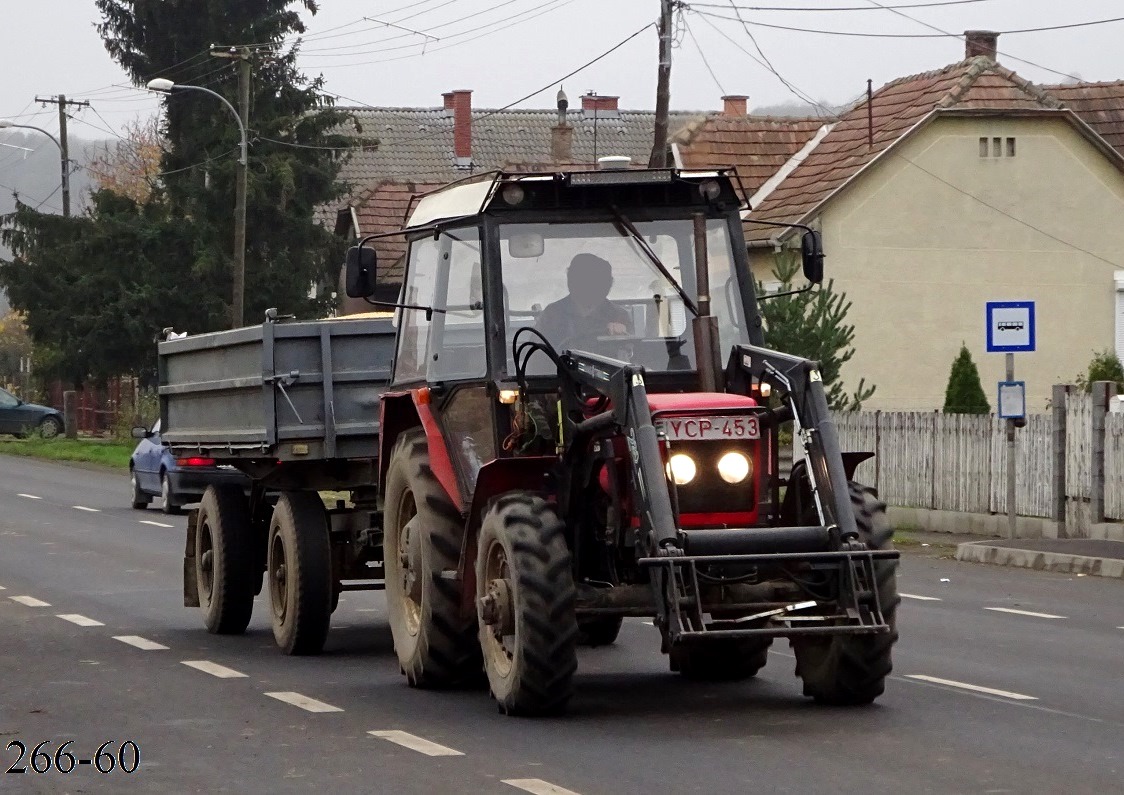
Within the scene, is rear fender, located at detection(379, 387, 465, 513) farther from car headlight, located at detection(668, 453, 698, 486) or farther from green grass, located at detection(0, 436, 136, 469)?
green grass, located at detection(0, 436, 136, 469)

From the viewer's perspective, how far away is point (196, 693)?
11500mm

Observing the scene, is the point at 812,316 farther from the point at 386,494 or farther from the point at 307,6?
the point at 307,6

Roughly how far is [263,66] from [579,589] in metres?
46.3

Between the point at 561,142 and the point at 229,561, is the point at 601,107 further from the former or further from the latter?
the point at 229,561

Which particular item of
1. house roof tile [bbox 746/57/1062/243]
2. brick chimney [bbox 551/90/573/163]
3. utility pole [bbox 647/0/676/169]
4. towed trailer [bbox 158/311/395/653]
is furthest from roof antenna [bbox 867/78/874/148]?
towed trailer [bbox 158/311/395/653]

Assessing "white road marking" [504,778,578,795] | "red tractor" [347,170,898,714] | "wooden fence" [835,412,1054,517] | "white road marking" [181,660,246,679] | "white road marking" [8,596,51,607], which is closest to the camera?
"white road marking" [504,778,578,795]

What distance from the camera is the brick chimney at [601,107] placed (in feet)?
278

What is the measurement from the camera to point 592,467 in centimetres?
1039

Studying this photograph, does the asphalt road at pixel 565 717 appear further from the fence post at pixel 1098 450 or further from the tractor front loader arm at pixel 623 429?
the fence post at pixel 1098 450

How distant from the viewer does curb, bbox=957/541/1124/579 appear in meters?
20.6

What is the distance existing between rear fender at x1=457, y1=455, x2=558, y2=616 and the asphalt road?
80 cm

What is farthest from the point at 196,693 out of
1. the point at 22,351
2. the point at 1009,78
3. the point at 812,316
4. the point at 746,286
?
the point at 22,351

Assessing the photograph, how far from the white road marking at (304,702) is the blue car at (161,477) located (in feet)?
53.3

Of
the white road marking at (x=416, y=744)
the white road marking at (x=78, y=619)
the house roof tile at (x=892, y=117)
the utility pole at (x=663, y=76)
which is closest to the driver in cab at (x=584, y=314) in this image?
the white road marking at (x=416, y=744)
